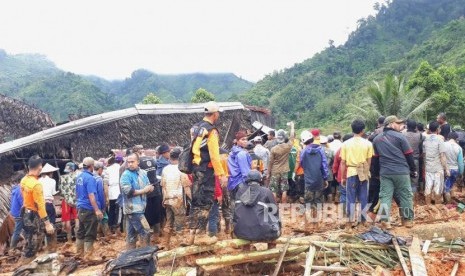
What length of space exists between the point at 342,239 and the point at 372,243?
38 centimetres

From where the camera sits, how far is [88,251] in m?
7.13

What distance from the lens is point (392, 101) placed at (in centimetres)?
2020

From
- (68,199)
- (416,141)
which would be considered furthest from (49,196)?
(416,141)

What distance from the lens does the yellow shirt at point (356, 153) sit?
6.73 meters

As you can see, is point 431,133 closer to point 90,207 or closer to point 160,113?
point 90,207

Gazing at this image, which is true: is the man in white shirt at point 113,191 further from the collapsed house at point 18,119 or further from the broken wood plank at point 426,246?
the collapsed house at point 18,119

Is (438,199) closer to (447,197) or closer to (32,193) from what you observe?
(447,197)

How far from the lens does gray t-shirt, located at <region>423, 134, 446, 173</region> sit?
8.13m

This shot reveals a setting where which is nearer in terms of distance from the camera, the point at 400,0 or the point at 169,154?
the point at 169,154

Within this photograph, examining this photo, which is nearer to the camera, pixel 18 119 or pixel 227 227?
pixel 227 227

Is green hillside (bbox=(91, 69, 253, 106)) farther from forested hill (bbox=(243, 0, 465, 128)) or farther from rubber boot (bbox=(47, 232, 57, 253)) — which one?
rubber boot (bbox=(47, 232, 57, 253))

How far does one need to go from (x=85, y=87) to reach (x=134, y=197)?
39.5 m

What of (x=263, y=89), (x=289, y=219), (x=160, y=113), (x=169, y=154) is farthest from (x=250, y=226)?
(x=263, y=89)

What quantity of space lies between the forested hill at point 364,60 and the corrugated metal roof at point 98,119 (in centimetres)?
1818
